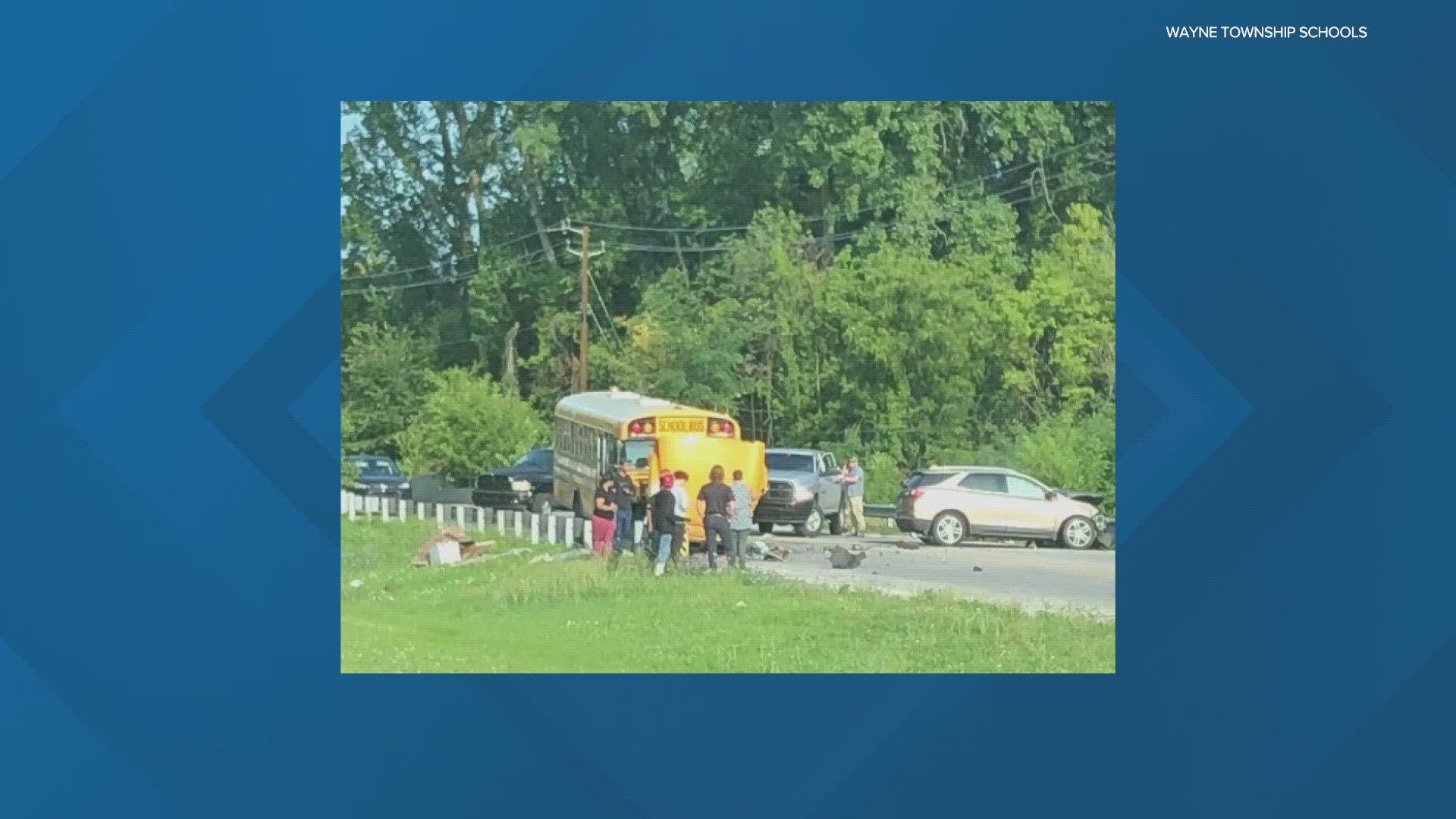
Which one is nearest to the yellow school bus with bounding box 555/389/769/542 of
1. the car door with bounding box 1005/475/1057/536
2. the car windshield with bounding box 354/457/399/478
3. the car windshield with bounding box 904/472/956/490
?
the car windshield with bounding box 904/472/956/490

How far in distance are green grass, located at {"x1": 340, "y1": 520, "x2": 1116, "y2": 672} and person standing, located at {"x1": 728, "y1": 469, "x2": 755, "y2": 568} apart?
143 millimetres

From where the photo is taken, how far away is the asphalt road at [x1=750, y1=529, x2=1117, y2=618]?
1670 centimetres

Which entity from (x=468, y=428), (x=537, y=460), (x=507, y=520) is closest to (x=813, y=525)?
(x=537, y=460)

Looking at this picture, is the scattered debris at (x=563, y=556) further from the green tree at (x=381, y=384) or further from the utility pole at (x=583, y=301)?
the green tree at (x=381, y=384)

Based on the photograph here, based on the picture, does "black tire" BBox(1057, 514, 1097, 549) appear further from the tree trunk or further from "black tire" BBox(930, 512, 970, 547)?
the tree trunk

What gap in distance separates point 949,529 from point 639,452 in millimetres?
2343

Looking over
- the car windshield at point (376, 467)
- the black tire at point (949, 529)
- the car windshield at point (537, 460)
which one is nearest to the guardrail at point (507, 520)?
the car windshield at point (376, 467)

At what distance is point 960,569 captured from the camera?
17.1 m

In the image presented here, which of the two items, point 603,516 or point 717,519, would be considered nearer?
point 717,519

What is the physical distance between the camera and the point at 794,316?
56.8 ft

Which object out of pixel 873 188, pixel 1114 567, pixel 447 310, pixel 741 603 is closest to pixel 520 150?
pixel 447 310

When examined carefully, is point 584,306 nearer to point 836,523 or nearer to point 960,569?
point 836,523

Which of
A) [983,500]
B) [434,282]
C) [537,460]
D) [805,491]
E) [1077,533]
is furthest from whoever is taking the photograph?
[434,282]

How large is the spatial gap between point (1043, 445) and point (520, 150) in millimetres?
4328
